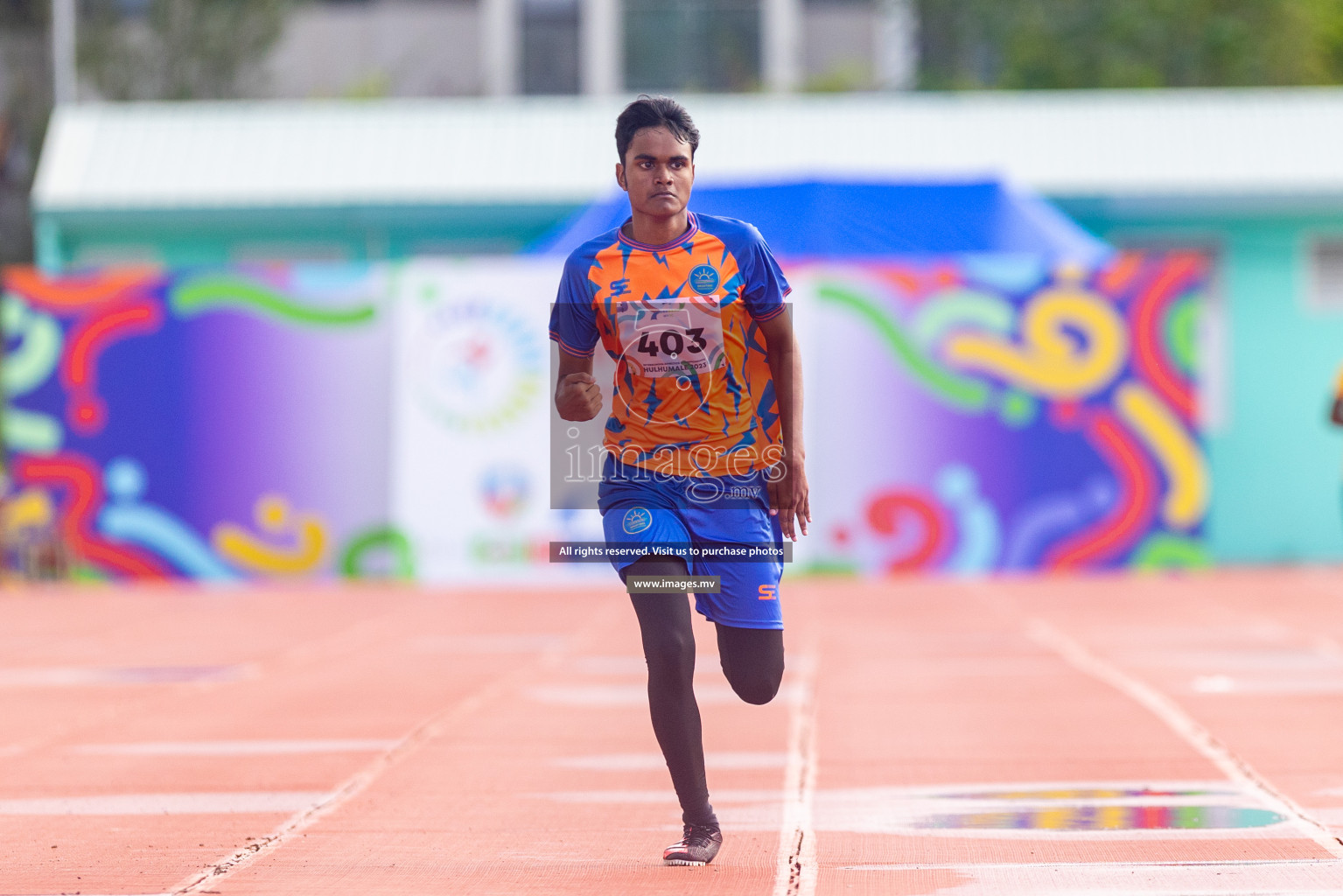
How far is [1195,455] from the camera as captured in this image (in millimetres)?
18234

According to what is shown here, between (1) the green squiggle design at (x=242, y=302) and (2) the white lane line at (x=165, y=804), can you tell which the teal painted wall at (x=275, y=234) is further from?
(2) the white lane line at (x=165, y=804)

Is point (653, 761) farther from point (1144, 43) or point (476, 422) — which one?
point (1144, 43)

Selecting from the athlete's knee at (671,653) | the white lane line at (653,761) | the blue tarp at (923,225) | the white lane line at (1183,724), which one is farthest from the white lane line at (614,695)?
the blue tarp at (923,225)

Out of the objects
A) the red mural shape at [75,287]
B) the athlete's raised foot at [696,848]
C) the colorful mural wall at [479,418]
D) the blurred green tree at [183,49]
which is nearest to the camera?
the athlete's raised foot at [696,848]

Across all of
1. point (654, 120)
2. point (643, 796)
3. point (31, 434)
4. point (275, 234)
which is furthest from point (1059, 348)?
point (654, 120)

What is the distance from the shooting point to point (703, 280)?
5340 millimetres

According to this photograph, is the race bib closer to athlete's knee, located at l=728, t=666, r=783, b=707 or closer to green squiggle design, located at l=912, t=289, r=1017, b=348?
athlete's knee, located at l=728, t=666, r=783, b=707

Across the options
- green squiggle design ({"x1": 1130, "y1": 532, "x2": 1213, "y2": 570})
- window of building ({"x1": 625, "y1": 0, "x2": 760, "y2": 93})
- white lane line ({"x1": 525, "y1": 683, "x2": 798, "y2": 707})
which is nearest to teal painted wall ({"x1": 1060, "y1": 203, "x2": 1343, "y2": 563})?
green squiggle design ({"x1": 1130, "y1": 532, "x2": 1213, "y2": 570})

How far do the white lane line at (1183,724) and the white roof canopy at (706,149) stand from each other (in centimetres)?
865

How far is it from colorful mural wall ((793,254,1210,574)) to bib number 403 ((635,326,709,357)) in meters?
12.9

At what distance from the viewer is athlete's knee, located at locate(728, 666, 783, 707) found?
542 cm

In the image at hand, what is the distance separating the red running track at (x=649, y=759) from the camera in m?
5.61

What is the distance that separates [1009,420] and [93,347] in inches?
338

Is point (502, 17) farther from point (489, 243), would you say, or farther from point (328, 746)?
point (328, 746)
